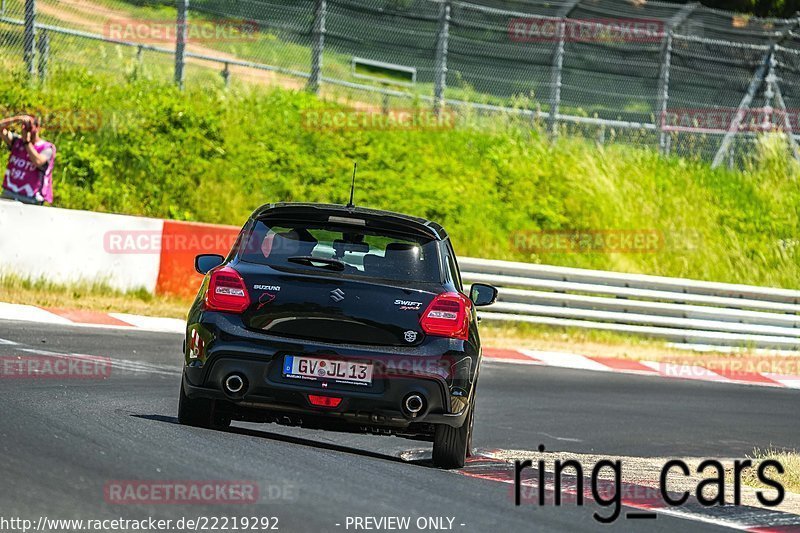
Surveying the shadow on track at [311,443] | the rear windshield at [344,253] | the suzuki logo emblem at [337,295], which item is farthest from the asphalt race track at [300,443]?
the rear windshield at [344,253]

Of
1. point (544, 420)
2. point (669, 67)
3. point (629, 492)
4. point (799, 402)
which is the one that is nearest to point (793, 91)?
point (669, 67)

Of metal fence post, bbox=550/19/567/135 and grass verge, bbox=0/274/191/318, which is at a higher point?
metal fence post, bbox=550/19/567/135

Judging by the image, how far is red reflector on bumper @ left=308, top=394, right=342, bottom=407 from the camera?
25.1 ft

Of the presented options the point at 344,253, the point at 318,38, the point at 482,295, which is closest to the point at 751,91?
the point at 318,38

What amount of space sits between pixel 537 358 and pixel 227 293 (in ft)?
30.4

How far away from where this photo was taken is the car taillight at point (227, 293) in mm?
7766

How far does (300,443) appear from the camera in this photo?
8633 mm

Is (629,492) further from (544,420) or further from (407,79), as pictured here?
(407,79)

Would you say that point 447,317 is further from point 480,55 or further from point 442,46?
point 480,55
